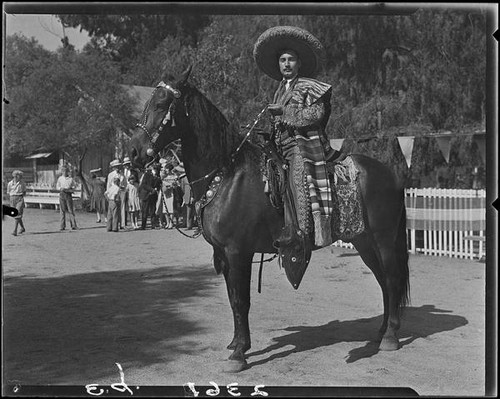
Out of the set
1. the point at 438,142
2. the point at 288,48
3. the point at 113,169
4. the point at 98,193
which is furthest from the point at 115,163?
the point at 438,142

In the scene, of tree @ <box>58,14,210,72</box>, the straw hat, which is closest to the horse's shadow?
the straw hat

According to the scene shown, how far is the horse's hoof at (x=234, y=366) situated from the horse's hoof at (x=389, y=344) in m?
1.37

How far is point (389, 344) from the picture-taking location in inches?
204

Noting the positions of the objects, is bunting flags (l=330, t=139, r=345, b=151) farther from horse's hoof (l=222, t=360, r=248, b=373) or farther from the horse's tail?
horse's hoof (l=222, t=360, r=248, b=373)

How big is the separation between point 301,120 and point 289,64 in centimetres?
49

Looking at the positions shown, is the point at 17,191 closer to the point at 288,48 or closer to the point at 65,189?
the point at 65,189

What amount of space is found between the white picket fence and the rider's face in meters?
4.50

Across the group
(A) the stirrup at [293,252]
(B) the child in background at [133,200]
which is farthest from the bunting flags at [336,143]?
(B) the child in background at [133,200]

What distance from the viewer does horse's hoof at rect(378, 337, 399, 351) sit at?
5.17 meters

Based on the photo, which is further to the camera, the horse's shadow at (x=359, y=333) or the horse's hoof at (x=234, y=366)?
the horse's shadow at (x=359, y=333)

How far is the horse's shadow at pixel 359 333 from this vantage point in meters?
5.08

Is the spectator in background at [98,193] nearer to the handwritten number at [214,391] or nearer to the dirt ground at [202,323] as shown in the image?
the dirt ground at [202,323]

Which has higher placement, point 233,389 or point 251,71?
point 251,71

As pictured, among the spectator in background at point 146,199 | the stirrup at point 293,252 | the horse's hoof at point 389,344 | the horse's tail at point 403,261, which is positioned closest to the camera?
the stirrup at point 293,252
